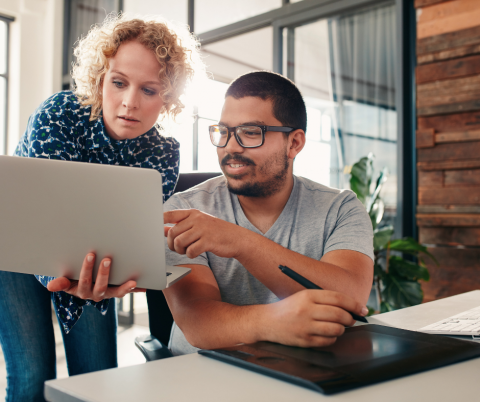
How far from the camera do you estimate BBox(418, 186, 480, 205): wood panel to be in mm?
2367

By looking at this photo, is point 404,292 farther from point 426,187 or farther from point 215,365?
point 215,365

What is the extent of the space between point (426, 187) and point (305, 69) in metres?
1.22

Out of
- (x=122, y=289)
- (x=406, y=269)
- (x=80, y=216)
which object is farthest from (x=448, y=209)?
(x=80, y=216)

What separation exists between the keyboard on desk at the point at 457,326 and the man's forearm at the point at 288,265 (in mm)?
215

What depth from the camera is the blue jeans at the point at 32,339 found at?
130 centimetres

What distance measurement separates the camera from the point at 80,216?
0.73 meters

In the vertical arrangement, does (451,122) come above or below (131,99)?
above

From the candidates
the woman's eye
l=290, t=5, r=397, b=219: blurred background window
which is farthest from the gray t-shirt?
l=290, t=5, r=397, b=219: blurred background window

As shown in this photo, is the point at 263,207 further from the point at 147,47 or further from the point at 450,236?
the point at 450,236

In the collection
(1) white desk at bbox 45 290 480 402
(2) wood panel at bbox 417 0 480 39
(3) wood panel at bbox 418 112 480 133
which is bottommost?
(1) white desk at bbox 45 290 480 402

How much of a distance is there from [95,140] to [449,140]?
1914 millimetres

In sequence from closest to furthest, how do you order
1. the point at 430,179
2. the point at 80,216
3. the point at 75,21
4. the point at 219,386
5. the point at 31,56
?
1. the point at 219,386
2. the point at 80,216
3. the point at 430,179
4. the point at 31,56
5. the point at 75,21

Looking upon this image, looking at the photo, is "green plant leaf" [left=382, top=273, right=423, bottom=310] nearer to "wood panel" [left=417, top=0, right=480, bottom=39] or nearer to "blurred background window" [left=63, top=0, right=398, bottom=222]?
"blurred background window" [left=63, top=0, right=398, bottom=222]

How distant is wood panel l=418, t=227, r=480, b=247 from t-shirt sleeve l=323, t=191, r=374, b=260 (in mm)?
1408
